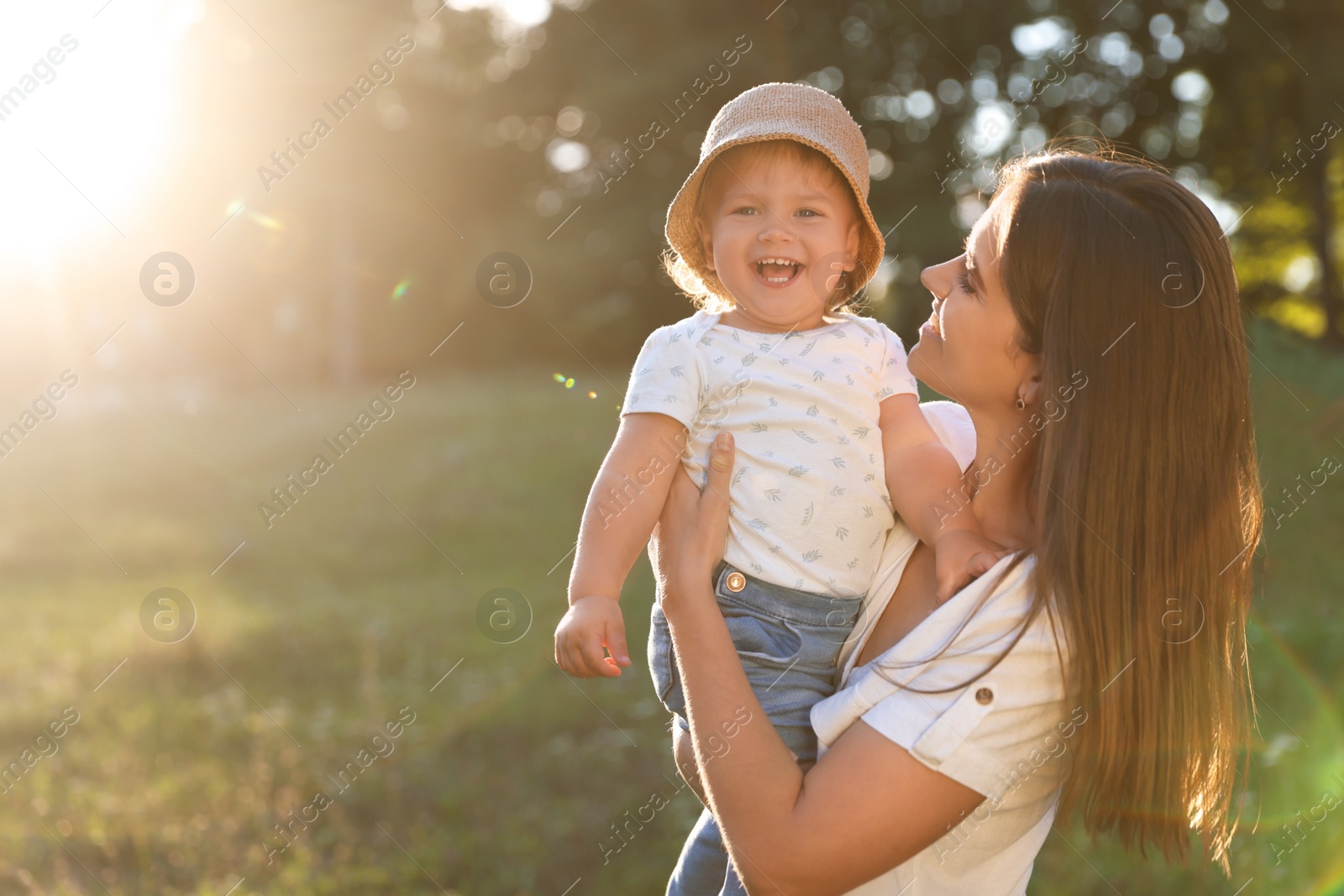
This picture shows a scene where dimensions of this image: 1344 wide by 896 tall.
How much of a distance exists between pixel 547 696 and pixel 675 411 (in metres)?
5.15

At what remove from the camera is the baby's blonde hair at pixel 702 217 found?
97.9 inches

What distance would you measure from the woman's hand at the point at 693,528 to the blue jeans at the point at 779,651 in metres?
0.13

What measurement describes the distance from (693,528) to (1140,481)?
0.84 metres

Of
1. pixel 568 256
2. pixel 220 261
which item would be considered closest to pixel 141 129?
pixel 220 261

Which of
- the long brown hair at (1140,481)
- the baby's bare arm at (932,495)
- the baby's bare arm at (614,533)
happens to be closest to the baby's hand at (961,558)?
the baby's bare arm at (932,495)

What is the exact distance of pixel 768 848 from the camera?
5.91ft

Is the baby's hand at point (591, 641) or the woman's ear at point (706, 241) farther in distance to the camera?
the woman's ear at point (706, 241)

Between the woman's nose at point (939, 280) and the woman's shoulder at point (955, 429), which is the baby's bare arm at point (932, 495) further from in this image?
the woman's nose at point (939, 280)

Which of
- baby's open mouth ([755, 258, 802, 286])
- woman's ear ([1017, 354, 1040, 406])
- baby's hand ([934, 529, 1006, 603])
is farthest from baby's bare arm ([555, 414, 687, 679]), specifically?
woman's ear ([1017, 354, 1040, 406])

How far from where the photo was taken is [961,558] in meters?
1.98

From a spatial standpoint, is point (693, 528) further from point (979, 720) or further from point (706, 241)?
point (706, 241)

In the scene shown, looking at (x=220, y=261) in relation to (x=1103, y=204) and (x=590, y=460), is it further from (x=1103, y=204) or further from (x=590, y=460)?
(x=1103, y=204)

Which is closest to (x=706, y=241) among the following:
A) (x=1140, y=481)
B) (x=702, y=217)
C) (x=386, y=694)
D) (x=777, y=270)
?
(x=702, y=217)

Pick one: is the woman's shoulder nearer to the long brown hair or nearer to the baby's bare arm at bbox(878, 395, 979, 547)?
the baby's bare arm at bbox(878, 395, 979, 547)
